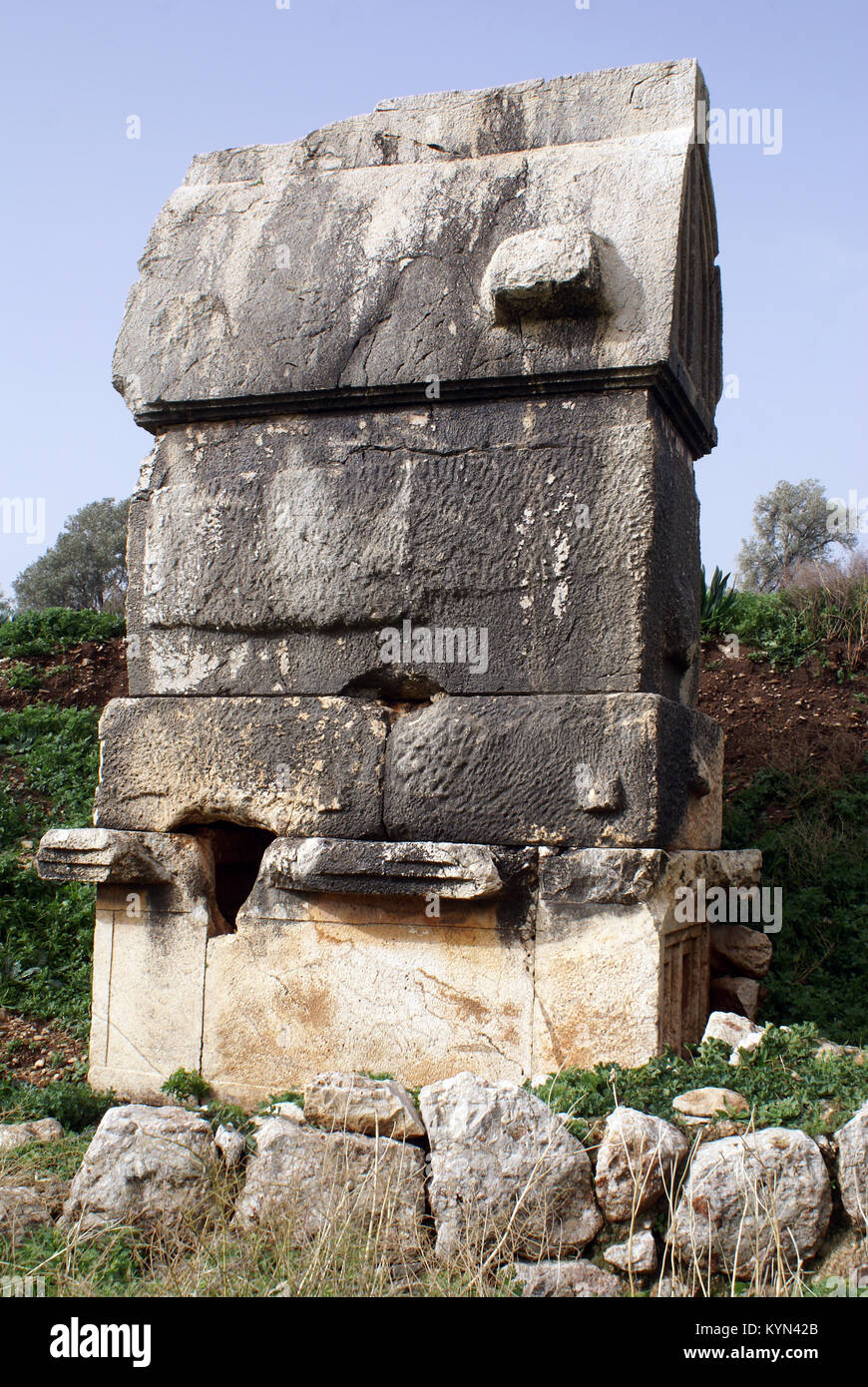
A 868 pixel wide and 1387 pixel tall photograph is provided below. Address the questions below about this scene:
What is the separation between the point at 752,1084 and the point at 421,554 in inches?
73.3

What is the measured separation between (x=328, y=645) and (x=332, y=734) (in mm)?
305

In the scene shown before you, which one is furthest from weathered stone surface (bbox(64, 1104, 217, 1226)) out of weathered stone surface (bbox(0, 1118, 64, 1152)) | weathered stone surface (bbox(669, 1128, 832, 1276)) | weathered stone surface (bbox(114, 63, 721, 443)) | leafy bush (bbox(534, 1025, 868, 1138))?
weathered stone surface (bbox(114, 63, 721, 443))

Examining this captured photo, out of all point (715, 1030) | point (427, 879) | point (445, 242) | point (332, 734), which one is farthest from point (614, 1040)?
point (445, 242)

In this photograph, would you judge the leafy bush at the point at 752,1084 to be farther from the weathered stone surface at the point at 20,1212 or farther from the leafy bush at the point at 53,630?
the leafy bush at the point at 53,630

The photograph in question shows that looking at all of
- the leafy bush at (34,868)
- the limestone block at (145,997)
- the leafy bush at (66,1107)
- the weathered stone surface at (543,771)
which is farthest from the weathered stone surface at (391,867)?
the leafy bush at (34,868)

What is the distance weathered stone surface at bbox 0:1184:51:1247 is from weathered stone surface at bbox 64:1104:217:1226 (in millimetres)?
71

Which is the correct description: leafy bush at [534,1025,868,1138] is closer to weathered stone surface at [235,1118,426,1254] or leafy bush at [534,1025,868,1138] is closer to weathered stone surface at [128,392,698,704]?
weathered stone surface at [235,1118,426,1254]

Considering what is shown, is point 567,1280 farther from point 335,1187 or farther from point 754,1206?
point 335,1187

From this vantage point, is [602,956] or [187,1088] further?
[187,1088]

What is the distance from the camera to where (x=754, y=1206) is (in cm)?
260

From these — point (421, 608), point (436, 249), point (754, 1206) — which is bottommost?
point (754, 1206)

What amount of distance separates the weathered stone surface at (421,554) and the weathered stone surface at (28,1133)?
145 cm

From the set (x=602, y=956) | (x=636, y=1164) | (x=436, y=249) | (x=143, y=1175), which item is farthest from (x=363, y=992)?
(x=436, y=249)

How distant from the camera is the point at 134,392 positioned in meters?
4.09
